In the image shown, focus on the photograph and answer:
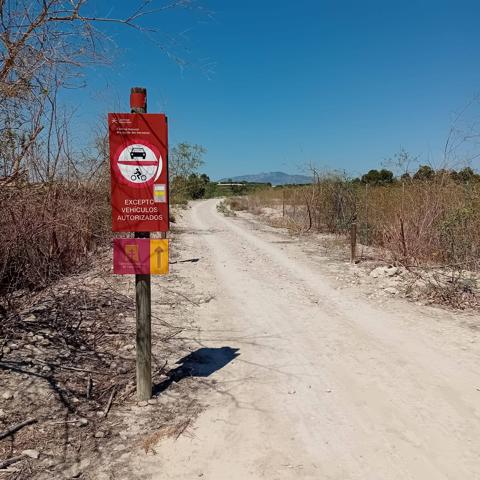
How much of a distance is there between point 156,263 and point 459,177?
314 inches

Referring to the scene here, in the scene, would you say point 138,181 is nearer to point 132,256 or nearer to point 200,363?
point 132,256

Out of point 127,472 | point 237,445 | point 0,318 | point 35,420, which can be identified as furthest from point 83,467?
point 0,318

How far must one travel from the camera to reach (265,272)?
29.5 ft

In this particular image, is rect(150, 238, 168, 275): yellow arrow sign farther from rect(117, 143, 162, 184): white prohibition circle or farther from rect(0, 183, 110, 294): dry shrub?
rect(0, 183, 110, 294): dry shrub

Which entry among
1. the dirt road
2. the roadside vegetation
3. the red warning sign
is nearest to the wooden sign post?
the red warning sign

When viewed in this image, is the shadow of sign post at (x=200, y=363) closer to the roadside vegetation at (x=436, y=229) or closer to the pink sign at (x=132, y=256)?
the pink sign at (x=132, y=256)

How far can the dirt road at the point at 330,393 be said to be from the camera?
8.93 ft

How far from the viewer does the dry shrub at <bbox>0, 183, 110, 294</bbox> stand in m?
4.39

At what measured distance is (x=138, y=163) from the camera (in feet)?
10.4

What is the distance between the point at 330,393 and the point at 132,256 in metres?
2.02

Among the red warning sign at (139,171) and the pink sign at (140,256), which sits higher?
the red warning sign at (139,171)

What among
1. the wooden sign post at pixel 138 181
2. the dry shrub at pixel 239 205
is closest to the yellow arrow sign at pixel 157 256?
the wooden sign post at pixel 138 181

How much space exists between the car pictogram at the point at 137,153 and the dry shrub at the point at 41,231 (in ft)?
4.36

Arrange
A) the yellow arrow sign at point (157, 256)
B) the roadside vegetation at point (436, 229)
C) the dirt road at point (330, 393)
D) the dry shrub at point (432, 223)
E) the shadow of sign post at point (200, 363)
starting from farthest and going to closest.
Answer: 1. the dry shrub at point (432, 223)
2. the roadside vegetation at point (436, 229)
3. the shadow of sign post at point (200, 363)
4. the yellow arrow sign at point (157, 256)
5. the dirt road at point (330, 393)
